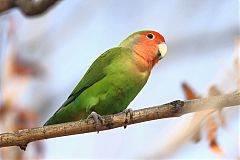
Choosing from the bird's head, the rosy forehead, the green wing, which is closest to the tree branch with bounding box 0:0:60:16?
the green wing

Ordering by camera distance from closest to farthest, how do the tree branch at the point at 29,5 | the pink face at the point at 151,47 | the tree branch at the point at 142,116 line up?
the tree branch at the point at 142,116 < the tree branch at the point at 29,5 < the pink face at the point at 151,47

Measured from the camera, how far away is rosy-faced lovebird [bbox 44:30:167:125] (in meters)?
3.56

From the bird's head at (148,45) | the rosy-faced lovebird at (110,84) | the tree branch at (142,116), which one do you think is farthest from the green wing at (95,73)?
the tree branch at (142,116)

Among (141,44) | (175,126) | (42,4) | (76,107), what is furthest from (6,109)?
(175,126)

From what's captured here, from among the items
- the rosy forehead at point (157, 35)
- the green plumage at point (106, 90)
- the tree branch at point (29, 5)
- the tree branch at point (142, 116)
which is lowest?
the tree branch at point (142, 116)

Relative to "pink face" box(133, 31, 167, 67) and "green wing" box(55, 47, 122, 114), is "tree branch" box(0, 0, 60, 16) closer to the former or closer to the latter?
"green wing" box(55, 47, 122, 114)

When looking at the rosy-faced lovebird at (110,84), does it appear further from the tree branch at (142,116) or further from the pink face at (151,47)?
the tree branch at (142,116)

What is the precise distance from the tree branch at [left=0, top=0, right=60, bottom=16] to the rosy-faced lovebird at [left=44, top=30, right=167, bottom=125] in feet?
2.17

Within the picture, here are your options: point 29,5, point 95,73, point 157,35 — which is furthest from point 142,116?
point 157,35

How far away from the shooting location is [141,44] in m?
4.11

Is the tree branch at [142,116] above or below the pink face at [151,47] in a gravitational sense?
below

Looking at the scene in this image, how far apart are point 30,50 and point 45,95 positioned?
638 millimetres

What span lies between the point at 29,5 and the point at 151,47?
1108 millimetres

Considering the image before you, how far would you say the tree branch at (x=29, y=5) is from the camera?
139 inches
